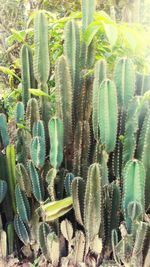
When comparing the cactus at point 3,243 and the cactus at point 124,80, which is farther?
the cactus at point 3,243

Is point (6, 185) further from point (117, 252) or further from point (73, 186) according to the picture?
point (117, 252)

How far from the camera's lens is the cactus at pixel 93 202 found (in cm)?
219

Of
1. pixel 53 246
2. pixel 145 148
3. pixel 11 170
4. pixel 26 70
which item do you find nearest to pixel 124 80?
pixel 145 148

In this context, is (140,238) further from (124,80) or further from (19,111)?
(19,111)

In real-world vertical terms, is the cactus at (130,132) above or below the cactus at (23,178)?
above

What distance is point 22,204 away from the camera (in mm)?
2594

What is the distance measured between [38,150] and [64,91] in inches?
15.7

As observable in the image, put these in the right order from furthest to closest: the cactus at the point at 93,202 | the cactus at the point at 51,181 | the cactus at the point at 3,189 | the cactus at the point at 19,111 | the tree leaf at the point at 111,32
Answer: the cactus at the point at 19,111 < the cactus at the point at 3,189 < the cactus at the point at 51,181 < the cactus at the point at 93,202 < the tree leaf at the point at 111,32

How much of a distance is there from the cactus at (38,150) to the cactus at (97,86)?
34cm

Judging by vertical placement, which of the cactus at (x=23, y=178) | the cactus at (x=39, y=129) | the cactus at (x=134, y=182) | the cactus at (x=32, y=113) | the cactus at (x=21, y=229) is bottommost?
the cactus at (x=21, y=229)

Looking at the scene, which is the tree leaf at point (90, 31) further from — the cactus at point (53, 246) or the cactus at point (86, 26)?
the cactus at point (53, 246)

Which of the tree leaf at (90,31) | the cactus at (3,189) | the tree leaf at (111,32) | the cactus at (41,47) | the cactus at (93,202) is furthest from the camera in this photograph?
the cactus at (3,189)

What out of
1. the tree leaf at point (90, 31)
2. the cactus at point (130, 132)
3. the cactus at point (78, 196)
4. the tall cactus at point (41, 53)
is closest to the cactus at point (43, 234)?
the cactus at point (78, 196)

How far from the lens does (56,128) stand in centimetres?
236
